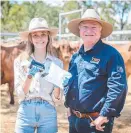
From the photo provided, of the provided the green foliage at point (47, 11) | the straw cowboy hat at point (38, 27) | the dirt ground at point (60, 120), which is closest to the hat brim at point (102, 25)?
the straw cowboy hat at point (38, 27)

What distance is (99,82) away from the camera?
8.75 ft

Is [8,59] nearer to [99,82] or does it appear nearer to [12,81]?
[12,81]

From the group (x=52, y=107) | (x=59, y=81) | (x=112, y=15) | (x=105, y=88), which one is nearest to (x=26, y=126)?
(x=52, y=107)

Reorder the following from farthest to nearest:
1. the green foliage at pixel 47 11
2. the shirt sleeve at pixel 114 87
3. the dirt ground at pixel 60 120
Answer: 1. the green foliage at pixel 47 11
2. the dirt ground at pixel 60 120
3. the shirt sleeve at pixel 114 87

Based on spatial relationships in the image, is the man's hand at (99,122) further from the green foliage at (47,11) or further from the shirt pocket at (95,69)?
the green foliage at (47,11)

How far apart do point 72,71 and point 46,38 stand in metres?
0.38

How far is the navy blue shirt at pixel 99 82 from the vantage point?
2.57 meters

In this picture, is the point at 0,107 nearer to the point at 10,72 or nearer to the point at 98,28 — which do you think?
the point at 10,72

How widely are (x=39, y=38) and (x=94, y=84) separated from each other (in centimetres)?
66

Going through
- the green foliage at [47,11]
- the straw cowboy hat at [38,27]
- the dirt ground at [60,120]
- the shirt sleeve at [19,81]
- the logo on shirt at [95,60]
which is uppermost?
the green foliage at [47,11]

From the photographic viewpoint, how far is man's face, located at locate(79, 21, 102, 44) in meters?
2.72

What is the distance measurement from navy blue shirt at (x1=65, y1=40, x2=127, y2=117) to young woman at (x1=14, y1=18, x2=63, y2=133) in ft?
0.70

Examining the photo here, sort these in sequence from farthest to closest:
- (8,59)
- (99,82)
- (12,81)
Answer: (12,81), (8,59), (99,82)

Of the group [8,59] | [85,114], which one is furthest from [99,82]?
[8,59]
